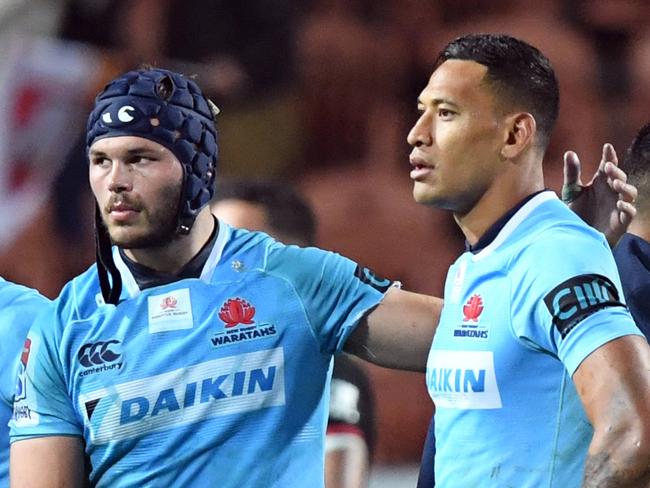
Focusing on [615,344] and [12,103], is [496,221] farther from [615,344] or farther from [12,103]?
[12,103]

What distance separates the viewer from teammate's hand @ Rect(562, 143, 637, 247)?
132 inches

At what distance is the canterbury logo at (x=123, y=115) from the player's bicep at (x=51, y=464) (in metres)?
0.78

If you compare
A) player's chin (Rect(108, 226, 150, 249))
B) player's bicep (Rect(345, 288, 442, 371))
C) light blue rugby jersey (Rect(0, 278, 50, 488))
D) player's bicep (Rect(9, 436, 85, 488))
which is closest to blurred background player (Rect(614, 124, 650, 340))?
player's bicep (Rect(345, 288, 442, 371))

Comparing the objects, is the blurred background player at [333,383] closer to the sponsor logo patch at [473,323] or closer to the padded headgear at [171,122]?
the padded headgear at [171,122]

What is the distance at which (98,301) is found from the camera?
11.7ft

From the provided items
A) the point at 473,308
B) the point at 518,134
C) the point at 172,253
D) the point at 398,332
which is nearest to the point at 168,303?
the point at 172,253

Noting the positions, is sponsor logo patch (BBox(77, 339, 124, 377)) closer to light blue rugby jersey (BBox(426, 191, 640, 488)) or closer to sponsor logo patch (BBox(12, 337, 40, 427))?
sponsor logo patch (BBox(12, 337, 40, 427))

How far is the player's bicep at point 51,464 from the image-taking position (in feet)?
11.4

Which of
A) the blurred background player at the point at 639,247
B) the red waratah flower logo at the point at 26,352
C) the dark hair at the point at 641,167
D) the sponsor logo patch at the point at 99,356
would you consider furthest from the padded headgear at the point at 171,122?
the dark hair at the point at 641,167

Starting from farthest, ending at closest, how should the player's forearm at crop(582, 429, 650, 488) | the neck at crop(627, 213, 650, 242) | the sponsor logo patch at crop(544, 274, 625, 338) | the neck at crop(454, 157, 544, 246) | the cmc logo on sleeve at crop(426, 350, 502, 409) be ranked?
the neck at crop(627, 213, 650, 242), the neck at crop(454, 157, 544, 246), the cmc logo on sleeve at crop(426, 350, 502, 409), the sponsor logo patch at crop(544, 274, 625, 338), the player's forearm at crop(582, 429, 650, 488)

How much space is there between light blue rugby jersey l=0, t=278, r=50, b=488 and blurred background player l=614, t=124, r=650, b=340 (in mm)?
1535

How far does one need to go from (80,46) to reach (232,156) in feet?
2.87

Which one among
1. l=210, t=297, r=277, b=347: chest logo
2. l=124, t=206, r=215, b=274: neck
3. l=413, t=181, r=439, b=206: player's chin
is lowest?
l=210, t=297, r=277, b=347: chest logo

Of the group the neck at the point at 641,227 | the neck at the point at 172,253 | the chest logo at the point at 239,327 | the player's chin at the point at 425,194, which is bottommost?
the chest logo at the point at 239,327
